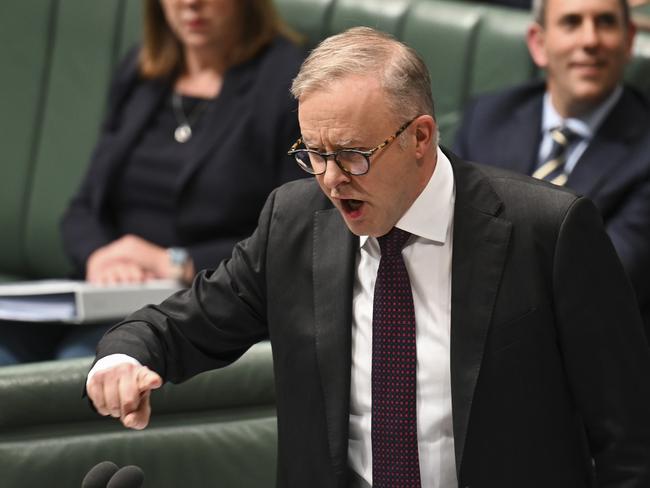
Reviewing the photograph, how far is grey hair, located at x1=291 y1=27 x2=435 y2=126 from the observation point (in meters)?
1.55

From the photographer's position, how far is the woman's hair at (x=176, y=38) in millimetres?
2949

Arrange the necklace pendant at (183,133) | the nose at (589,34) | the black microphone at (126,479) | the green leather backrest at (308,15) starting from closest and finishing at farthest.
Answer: the black microphone at (126,479)
the nose at (589,34)
the necklace pendant at (183,133)
the green leather backrest at (308,15)

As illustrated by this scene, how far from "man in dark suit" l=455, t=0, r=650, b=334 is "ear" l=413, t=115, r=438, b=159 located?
3.19ft

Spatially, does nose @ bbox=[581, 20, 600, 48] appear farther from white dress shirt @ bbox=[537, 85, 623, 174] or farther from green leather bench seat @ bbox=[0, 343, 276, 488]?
green leather bench seat @ bbox=[0, 343, 276, 488]

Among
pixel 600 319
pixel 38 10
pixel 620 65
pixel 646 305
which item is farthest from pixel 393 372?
pixel 38 10

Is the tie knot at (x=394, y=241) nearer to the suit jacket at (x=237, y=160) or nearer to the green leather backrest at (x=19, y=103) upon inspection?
the suit jacket at (x=237, y=160)

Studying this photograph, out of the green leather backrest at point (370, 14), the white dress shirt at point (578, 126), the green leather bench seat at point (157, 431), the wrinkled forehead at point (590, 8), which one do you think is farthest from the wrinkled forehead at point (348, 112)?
the green leather backrest at point (370, 14)

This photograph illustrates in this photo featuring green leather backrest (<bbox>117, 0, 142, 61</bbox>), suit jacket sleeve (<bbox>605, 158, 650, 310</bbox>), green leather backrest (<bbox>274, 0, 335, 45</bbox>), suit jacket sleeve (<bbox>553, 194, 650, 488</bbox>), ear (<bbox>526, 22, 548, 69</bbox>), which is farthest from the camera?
green leather backrest (<bbox>117, 0, 142, 61</bbox>)

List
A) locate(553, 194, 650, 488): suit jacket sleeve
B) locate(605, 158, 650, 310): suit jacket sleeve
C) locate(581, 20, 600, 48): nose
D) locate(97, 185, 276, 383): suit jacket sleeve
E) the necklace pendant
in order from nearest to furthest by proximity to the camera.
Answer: locate(553, 194, 650, 488): suit jacket sleeve < locate(97, 185, 276, 383): suit jacket sleeve < locate(605, 158, 650, 310): suit jacket sleeve < locate(581, 20, 600, 48): nose < the necklace pendant

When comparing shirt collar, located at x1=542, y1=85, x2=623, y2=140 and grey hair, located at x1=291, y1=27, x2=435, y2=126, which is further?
shirt collar, located at x1=542, y1=85, x2=623, y2=140

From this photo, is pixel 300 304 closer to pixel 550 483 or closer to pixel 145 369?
pixel 145 369

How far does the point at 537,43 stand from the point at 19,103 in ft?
4.63

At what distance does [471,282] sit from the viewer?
64.9 inches

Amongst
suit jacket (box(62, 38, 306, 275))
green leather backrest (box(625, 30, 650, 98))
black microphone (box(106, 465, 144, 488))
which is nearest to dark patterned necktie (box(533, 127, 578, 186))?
green leather backrest (box(625, 30, 650, 98))
